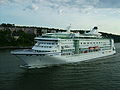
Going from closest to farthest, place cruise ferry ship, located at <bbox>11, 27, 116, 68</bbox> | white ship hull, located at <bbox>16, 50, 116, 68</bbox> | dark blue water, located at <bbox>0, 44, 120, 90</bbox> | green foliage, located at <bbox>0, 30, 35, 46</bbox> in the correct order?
dark blue water, located at <bbox>0, 44, 120, 90</bbox> → white ship hull, located at <bbox>16, 50, 116, 68</bbox> → cruise ferry ship, located at <bbox>11, 27, 116, 68</bbox> → green foliage, located at <bbox>0, 30, 35, 46</bbox>

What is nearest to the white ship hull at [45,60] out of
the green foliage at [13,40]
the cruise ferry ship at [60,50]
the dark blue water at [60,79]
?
the cruise ferry ship at [60,50]

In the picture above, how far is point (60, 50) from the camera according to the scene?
129 ft

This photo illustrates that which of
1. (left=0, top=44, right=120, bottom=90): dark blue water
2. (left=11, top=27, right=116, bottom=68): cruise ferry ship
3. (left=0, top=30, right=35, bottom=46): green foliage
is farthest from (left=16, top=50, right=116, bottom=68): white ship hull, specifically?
(left=0, top=30, right=35, bottom=46): green foliage

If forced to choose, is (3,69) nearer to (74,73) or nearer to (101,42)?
(74,73)

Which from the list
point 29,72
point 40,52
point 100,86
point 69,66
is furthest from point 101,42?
point 100,86

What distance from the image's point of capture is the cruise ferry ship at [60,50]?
120 ft

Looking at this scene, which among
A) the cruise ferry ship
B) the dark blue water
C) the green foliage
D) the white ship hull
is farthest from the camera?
the green foliage

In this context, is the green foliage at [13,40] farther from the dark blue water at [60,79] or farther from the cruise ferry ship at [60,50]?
the dark blue water at [60,79]

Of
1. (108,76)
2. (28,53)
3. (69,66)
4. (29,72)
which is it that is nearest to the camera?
(108,76)

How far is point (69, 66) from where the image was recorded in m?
38.7

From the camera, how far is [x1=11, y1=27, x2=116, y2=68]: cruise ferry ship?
Answer: 3644cm

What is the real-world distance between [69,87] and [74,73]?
7391 mm

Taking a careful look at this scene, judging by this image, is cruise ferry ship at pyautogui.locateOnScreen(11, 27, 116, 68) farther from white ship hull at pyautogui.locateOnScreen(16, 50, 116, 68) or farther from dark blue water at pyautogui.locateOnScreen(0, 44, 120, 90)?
dark blue water at pyautogui.locateOnScreen(0, 44, 120, 90)

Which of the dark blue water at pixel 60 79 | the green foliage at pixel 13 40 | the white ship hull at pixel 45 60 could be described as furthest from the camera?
the green foliage at pixel 13 40
